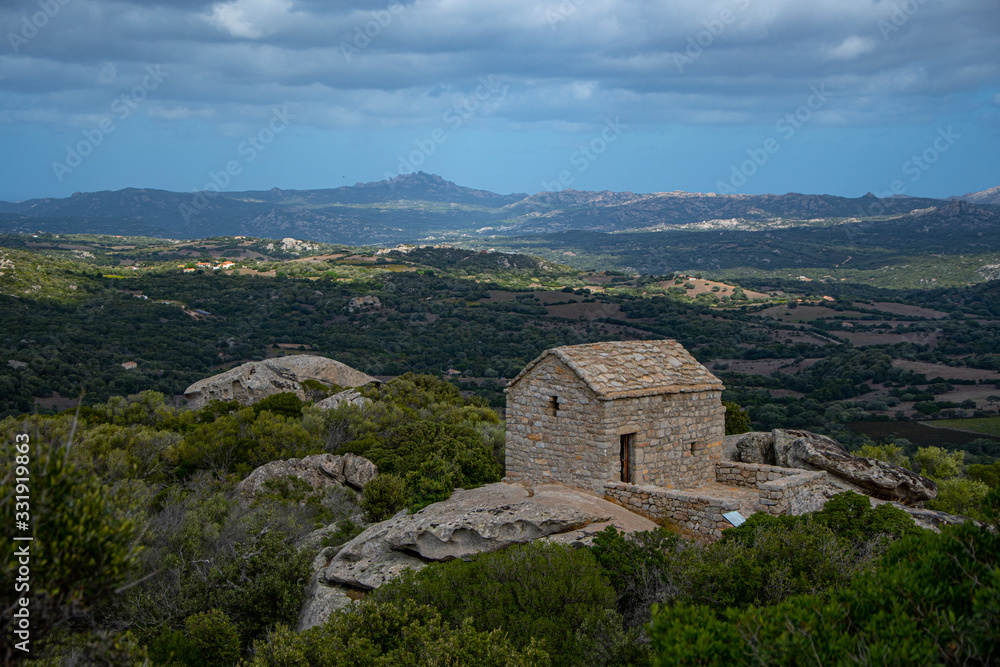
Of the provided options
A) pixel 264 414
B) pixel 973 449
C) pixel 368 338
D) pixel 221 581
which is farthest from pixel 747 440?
pixel 368 338

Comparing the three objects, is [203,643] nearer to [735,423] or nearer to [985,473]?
[735,423]

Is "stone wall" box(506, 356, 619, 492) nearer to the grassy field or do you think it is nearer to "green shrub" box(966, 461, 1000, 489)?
"green shrub" box(966, 461, 1000, 489)

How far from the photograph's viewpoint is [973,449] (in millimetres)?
37000

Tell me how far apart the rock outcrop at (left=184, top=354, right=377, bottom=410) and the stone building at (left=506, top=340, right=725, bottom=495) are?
16751 mm

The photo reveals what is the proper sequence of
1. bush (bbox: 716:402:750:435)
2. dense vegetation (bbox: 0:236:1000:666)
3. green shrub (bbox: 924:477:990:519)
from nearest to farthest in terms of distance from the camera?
dense vegetation (bbox: 0:236:1000:666) → green shrub (bbox: 924:477:990:519) → bush (bbox: 716:402:750:435)

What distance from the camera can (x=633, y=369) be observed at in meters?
14.7

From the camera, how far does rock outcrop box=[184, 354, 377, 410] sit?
1163 inches

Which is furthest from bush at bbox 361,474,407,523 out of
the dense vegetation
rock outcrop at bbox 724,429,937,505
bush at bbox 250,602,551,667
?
rock outcrop at bbox 724,429,937,505

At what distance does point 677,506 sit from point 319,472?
959cm

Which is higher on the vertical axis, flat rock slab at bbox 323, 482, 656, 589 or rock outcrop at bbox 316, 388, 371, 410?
flat rock slab at bbox 323, 482, 656, 589

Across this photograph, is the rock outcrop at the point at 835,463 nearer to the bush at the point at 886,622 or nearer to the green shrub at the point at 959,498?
the green shrub at the point at 959,498

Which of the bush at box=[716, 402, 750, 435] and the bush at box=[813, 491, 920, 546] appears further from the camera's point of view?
the bush at box=[716, 402, 750, 435]

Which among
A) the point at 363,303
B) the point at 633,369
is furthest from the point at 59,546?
the point at 363,303

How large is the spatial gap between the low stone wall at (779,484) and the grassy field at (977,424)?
33197 mm
